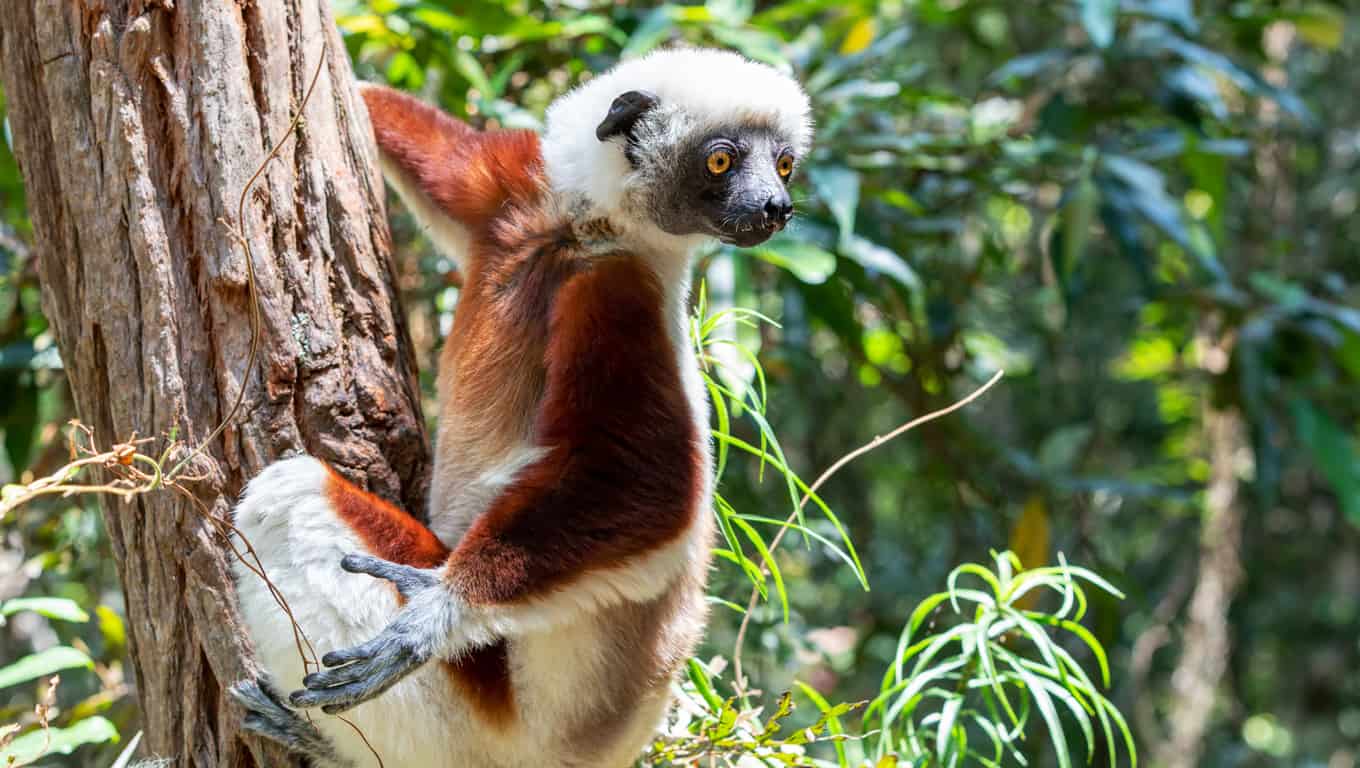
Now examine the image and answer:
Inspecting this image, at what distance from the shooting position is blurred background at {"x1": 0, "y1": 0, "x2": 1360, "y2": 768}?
4781 millimetres

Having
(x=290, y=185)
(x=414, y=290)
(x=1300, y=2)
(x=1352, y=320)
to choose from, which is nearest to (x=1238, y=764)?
(x=1352, y=320)

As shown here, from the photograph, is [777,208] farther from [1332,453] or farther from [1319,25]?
[1319,25]

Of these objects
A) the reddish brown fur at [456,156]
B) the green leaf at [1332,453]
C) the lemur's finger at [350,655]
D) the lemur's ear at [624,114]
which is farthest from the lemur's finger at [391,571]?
the green leaf at [1332,453]

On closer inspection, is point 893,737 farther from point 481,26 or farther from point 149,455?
point 481,26

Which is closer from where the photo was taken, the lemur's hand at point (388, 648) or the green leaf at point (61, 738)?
the lemur's hand at point (388, 648)

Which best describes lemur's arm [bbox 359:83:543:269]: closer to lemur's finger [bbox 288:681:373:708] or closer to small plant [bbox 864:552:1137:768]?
lemur's finger [bbox 288:681:373:708]

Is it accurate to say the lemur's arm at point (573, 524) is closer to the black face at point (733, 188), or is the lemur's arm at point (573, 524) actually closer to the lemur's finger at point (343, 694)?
the lemur's finger at point (343, 694)

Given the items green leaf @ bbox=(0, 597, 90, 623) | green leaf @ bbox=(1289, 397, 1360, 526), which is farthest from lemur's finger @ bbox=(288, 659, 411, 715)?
green leaf @ bbox=(1289, 397, 1360, 526)

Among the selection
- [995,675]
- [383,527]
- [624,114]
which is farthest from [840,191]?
[383,527]

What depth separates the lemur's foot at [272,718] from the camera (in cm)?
270

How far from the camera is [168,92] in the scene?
2.70 metres

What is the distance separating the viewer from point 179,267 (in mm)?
2699

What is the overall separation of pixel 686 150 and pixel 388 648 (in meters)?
1.65

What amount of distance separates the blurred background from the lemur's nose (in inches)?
31.5
